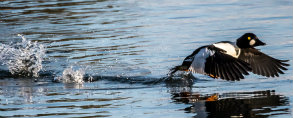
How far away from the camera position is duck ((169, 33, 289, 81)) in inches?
300

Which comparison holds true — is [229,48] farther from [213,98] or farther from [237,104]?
[237,104]

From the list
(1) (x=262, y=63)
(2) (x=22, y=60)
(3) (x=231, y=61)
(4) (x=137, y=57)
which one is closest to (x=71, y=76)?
(2) (x=22, y=60)

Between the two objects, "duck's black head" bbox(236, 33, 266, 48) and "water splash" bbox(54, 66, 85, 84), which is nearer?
"duck's black head" bbox(236, 33, 266, 48)

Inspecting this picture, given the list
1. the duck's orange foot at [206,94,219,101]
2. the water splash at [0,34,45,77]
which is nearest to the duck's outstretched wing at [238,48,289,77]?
the duck's orange foot at [206,94,219,101]

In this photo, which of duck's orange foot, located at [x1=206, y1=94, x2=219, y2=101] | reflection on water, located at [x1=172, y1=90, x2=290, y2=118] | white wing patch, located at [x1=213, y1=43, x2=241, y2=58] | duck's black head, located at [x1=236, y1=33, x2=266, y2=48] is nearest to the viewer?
reflection on water, located at [x1=172, y1=90, x2=290, y2=118]

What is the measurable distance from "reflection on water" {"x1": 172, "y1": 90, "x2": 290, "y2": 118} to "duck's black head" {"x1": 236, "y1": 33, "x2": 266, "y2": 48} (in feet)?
2.75

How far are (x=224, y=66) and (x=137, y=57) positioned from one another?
10.7 feet

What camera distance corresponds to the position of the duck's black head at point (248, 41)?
26.7ft

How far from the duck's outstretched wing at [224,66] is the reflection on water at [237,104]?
26 centimetres

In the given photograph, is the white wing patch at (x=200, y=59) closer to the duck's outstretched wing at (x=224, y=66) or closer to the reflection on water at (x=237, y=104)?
the duck's outstretched wing at (x=224, y=66)

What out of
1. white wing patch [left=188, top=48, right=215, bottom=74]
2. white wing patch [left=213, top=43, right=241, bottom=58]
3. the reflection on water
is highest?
white wing patch [left=213, top=43, right=241, bottom=58]

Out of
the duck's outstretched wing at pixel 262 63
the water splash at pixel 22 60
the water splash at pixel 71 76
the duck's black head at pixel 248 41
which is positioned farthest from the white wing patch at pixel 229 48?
the water splash at pixel 22 60

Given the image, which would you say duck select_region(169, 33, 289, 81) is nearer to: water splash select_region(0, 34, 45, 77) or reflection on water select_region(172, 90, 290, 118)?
reflection on water select_region(172, 90, 290, 118)

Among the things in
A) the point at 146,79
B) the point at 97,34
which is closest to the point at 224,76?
the point at 146,79
